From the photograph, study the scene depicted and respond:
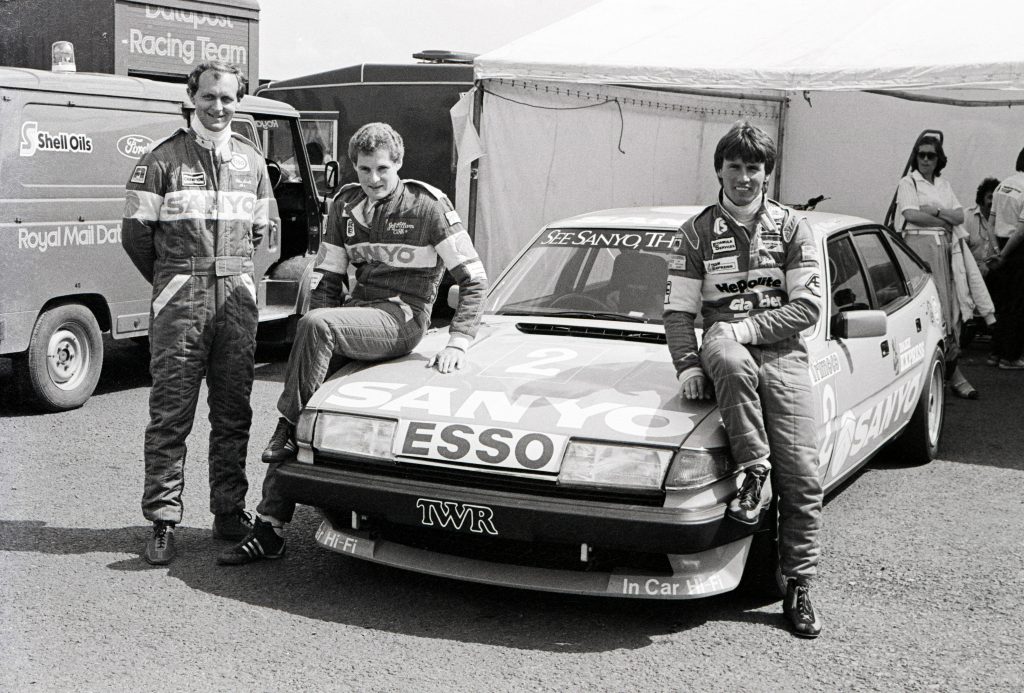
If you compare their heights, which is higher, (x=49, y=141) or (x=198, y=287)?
(x=49, y=141)

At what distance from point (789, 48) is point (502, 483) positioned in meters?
5.69

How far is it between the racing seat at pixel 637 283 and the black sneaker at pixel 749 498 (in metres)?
1.35

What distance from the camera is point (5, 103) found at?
22.6 ft

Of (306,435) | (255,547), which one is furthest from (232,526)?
(306,435)

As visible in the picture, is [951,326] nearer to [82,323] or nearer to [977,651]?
[977,651]

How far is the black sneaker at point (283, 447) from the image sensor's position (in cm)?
408

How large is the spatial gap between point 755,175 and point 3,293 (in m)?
5.05

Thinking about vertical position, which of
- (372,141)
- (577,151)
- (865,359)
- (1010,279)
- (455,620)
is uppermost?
(577,151)

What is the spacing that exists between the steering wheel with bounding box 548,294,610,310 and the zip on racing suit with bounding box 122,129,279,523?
4.46ft

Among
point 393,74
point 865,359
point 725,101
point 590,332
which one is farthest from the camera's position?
point 393,74

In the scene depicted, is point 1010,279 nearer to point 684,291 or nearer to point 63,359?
point 684,291

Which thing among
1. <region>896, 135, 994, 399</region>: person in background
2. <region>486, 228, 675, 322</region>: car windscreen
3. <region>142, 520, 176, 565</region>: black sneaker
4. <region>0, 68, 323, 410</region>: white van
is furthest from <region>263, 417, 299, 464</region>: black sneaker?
<region>896, 135, 994, 399</region>: person in background

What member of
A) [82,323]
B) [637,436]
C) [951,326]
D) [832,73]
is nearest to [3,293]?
[82,323]

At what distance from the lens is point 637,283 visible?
5012mm
